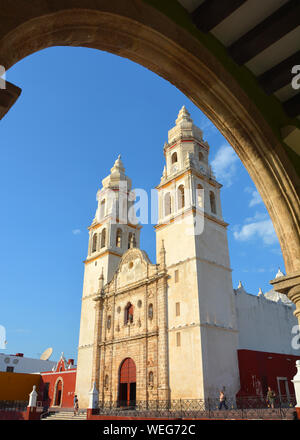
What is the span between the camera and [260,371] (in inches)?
697

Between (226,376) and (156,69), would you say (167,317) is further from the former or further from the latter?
(156,69)

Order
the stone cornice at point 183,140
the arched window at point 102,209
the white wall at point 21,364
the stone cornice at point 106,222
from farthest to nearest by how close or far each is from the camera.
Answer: the white wall at point 21,364 < the arched window at point 102,209 < the stone cornice at point 106,222 < the stone cornice at point 183,140

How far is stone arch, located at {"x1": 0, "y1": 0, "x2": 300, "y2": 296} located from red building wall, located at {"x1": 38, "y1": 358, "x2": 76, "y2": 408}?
24.9 m

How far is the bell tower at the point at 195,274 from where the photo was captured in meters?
16.4

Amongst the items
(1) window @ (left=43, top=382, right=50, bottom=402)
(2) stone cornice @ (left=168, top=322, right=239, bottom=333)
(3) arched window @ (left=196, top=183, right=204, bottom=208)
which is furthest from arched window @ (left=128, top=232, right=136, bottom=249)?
(1) window @ (left=43, top=382, right=50, bottom=402)

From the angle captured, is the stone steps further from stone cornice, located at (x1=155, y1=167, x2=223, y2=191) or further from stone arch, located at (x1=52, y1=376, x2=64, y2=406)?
stone cornice, located at (x1=155, y1=167, x2=223, y2=191)

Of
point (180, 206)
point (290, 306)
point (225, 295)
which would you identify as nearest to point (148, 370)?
point (225, 295)

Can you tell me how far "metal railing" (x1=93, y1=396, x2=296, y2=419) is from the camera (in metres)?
12.7

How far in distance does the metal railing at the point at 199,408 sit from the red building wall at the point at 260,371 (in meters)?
0.55

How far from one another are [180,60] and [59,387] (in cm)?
2778

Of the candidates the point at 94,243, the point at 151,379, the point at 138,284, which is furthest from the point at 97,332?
the point at 94,243

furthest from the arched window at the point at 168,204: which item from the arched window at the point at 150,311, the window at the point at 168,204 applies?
the arched window at the point at 150,311

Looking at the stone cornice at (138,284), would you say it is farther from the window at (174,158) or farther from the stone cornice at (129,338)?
the window at (174,158)

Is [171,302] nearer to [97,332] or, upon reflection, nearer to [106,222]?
[97,332]
